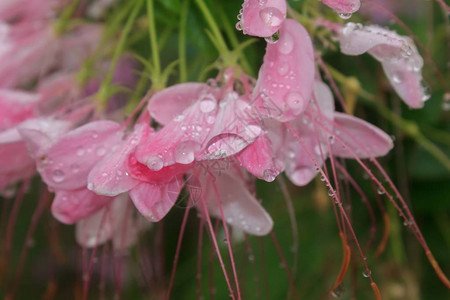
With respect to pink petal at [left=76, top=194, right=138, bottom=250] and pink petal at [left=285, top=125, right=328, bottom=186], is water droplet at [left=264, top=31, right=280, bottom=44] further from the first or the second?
pink petal at [left=76, top=194, right=138, bottom=250]

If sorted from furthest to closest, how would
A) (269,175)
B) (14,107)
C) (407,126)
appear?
(407,126), (14,107), (269,175)

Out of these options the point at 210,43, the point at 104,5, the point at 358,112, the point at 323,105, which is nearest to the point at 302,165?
the point at 323,105

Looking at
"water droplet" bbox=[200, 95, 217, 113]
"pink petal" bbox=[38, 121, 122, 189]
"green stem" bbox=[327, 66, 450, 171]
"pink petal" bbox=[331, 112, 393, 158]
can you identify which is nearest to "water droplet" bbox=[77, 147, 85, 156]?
"pink petal" bbox=[38, 121, 122, 189]

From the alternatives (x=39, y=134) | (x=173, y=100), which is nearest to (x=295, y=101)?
(x=173, y=100)

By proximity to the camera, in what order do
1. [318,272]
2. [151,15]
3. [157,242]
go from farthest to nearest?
[318,272], [157,242], [151,15]

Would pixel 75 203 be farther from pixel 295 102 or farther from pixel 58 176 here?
pixel 295 102

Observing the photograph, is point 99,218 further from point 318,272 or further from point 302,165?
point 318,272
